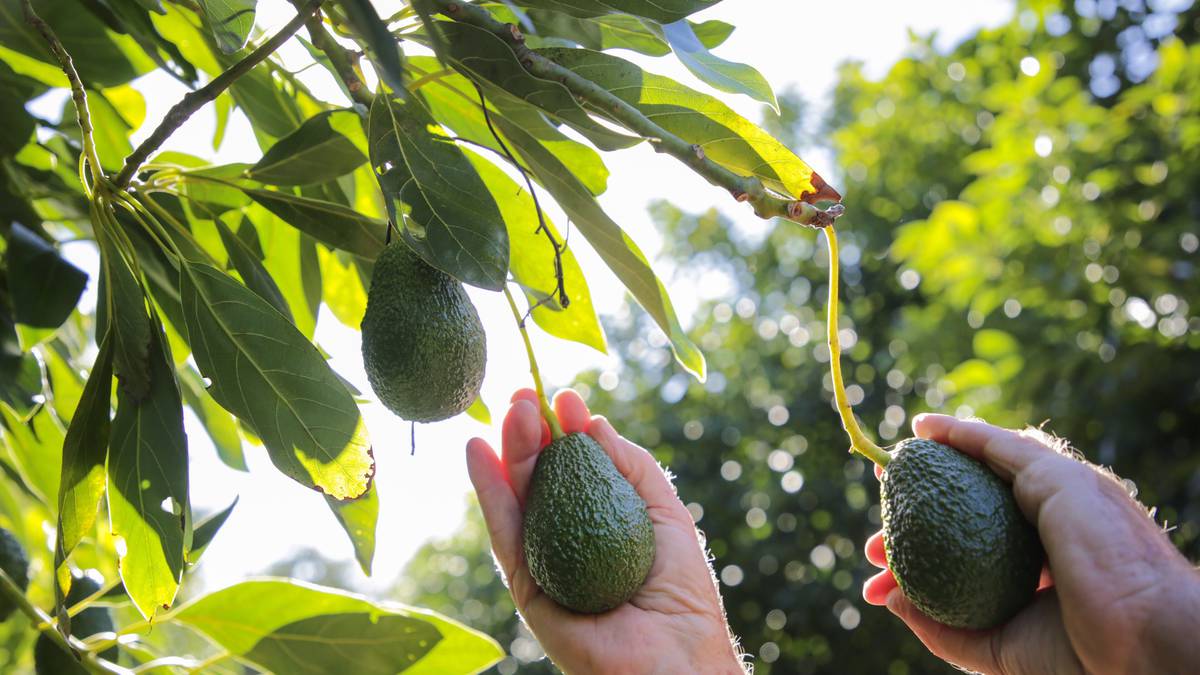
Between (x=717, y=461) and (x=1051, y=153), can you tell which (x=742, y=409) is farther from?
(x=1051, y=153)

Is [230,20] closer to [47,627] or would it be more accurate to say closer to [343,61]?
[343,61]

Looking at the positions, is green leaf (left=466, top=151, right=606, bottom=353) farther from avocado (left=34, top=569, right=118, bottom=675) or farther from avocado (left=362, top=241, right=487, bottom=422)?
avocado (left=34, top=569, right=118, bottom=675)

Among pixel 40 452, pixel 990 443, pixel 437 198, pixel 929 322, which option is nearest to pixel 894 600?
pixel 990 443

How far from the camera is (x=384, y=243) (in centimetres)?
126

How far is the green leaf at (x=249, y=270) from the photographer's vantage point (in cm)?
125

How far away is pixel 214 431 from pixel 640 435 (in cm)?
682

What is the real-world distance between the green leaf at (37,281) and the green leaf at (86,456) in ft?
0.58

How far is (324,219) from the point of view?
4.11 ft

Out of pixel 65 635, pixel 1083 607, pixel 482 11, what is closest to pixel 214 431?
pixel 65 635

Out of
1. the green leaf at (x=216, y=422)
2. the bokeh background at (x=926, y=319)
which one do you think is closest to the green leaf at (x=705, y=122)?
the green leaf at (x=216, y=422)

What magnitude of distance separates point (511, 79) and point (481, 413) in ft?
2.16

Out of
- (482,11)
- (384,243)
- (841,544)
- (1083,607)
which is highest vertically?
(482,11)

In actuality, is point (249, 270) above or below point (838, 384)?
above

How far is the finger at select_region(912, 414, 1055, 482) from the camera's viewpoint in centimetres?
109
